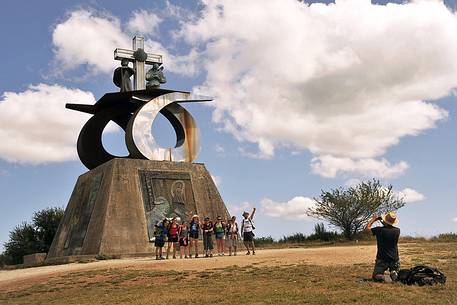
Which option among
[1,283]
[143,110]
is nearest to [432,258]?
[1,283]

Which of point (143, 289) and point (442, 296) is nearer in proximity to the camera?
point (442, 296)

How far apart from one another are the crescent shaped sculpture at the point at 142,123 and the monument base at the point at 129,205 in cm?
92

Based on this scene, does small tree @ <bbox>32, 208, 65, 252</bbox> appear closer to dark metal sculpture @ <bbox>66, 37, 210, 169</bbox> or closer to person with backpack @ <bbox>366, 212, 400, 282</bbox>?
dark metal sculpture @ <bbox>66, 37, 210, 169</bbox>

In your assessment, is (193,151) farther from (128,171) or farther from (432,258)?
(432,258)

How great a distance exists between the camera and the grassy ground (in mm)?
7617

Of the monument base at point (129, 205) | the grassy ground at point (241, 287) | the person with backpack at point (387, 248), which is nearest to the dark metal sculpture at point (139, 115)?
the monument base at point (129, 205)

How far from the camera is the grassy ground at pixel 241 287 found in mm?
7617

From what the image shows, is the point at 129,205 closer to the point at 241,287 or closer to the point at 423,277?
the point at 241,287

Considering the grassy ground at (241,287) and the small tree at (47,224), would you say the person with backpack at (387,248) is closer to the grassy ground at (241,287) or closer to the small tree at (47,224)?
the grassy ground at (241,287)

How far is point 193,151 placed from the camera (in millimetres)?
23500

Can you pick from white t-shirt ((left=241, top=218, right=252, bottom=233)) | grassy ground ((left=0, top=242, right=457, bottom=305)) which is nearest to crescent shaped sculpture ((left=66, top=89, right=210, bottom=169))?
white t-shirt ((left=241, top=218, right=252, bottom=233))

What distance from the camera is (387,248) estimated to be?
8852 mm

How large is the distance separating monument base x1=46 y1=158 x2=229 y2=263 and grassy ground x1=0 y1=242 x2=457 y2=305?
619 cm

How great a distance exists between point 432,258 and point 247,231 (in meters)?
5.38
